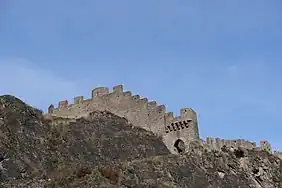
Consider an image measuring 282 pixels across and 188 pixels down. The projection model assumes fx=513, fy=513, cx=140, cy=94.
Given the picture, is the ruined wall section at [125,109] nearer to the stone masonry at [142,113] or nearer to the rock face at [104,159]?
the stone masonry at [142,113]

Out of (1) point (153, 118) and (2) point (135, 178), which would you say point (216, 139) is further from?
(2) point (135, 178)

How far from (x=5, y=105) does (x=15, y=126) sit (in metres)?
2.82

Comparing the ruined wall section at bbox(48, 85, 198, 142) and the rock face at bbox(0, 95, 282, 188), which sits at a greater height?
the ruined wall section at bbox(48, 85, 198, 142)

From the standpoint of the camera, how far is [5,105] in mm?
37781

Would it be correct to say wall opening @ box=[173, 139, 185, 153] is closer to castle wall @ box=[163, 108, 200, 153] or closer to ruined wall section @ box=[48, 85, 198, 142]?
castle wall @ box=[163, 108, 200, 153]

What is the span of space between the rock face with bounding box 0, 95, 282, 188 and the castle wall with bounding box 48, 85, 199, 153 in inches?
36.4

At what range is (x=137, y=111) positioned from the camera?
46.2 meters

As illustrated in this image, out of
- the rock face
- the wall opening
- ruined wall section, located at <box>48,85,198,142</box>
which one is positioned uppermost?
ruined wall section, located at <box>48,85,198,142</box>

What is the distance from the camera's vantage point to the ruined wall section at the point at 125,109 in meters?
46.1

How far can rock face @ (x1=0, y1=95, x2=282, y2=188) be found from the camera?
26.7 metres

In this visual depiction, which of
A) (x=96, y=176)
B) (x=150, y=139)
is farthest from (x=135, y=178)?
(x=150, y=139)

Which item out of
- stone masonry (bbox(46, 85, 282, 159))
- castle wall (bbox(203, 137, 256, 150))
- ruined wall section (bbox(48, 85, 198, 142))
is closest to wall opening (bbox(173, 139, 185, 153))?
stone masonry (bbox(46, 85, 282, 159))

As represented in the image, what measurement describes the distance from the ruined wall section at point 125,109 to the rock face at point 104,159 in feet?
2.86

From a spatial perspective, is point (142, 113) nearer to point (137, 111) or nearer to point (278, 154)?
point (137, 111)
